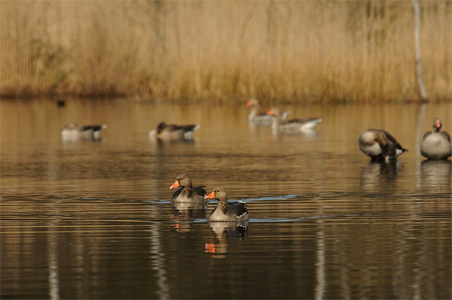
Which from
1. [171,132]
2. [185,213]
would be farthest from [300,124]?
[185,213]

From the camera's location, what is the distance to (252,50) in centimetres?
3061

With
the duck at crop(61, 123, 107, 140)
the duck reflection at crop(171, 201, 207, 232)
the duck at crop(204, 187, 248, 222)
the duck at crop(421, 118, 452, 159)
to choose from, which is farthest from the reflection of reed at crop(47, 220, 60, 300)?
the duck at crop(61, 123, 107, 140)

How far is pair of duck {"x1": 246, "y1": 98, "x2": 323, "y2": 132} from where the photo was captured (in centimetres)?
2417

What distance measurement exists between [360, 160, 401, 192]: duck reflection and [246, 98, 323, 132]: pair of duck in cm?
686

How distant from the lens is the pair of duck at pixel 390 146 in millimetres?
17125

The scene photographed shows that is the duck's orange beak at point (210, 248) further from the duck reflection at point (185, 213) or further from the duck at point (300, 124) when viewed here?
the duck at point (300, 124)

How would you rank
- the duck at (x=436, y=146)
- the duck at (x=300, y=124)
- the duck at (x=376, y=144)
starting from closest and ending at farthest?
the duck at (x=376, y=144), the duck at (x=436, y=146), the duck at (x=300, y=124)

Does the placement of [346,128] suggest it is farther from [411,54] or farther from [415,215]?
[415,215]

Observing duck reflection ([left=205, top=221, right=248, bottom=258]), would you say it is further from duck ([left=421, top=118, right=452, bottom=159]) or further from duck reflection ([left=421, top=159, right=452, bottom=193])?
duck ([left=421, top=118, right=452, bottom=159])

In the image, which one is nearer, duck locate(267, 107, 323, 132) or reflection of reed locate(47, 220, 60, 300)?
reflection of reed locate(47, 220, 60, 300)

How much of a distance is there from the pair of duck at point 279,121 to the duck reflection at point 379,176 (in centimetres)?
686

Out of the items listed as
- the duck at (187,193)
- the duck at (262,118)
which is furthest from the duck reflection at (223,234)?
the duck at (262,118)

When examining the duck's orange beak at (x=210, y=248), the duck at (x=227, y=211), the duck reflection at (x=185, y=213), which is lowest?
the duck's orange beak at (x=210, y=248)

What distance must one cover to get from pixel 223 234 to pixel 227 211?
0.59 metres
